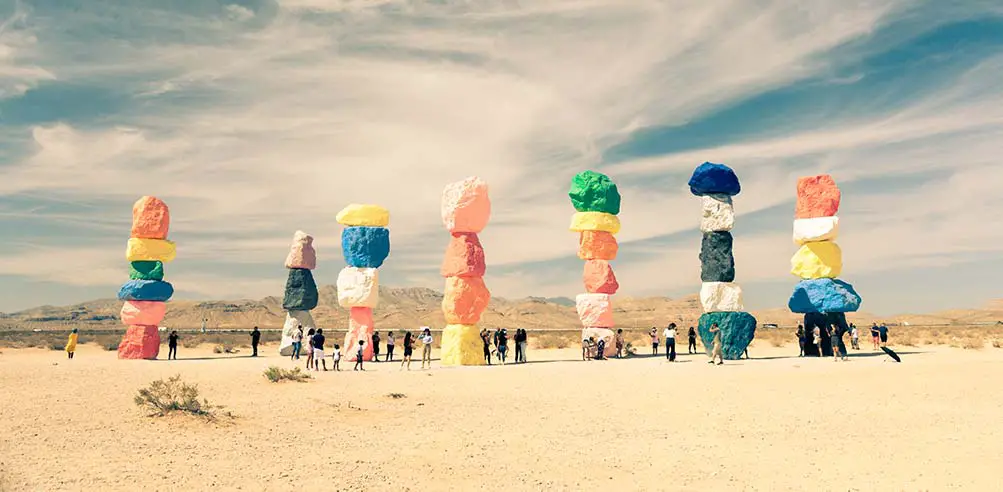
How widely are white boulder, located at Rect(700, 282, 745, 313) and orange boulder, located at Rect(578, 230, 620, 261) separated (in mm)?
4271

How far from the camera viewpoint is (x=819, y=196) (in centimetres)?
2572

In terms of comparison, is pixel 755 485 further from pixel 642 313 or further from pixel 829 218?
pixel 642 313

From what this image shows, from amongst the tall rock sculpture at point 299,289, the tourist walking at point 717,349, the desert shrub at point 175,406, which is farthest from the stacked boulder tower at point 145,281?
the tourist walking at point 717,349

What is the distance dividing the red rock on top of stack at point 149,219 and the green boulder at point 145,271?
1.11m

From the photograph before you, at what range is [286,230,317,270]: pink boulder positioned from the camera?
30.2 meters

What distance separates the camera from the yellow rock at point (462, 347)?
76.6ft

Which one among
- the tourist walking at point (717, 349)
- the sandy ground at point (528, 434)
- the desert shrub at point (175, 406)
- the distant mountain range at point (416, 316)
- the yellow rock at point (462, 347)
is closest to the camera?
the sandy ground at point (528, 434)

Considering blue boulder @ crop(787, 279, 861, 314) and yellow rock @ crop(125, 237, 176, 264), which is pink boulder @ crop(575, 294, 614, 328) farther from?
yellow rock @ crop(125, 237, 176, 264)

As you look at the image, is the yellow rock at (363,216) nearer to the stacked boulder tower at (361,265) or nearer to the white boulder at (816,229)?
the stacked boulder tower at (361,265)

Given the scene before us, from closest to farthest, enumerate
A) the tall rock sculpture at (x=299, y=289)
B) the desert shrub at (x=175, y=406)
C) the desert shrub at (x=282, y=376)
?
the desert shrub at (x=175, y=406) < the desert shrub at (x=282, y=376) < the tall rock sculpture at (x=299, y=289)

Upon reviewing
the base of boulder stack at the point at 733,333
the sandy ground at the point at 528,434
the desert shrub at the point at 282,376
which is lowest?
the sandy ground at the point at 528,434

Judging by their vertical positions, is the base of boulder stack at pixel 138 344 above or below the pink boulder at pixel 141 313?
below

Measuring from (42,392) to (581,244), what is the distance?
60.4 ft

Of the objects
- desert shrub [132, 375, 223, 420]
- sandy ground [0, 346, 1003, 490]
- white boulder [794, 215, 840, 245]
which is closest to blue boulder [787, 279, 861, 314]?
white boulder [794, 215, 840, 245]
